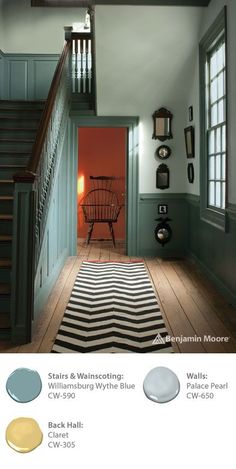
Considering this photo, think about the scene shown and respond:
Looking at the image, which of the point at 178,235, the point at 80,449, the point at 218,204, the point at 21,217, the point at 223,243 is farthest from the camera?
the point at 178,235

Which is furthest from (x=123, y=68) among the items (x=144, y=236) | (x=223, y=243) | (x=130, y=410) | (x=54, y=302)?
(x=130, y=410)

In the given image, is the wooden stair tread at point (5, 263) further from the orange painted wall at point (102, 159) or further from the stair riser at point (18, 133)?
the orange painted wall at point (102, 159)

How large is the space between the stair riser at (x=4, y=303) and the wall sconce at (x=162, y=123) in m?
1.93

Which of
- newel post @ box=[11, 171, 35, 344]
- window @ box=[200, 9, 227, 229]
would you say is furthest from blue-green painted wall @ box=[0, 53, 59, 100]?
newel post @ box=[11, 171, 35, 344]

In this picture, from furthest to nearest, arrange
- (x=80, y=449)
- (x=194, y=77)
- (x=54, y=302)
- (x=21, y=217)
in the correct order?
(x=194, y=77) → (x=54, y=302) → (x=21, y=217) → (x=80, y=449)

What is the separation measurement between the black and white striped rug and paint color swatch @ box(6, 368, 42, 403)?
172mm

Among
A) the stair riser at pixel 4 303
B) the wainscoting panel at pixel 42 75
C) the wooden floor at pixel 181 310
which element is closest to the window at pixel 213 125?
the wooden floor at pixel 181 310

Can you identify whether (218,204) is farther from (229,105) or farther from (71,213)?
(71,213)

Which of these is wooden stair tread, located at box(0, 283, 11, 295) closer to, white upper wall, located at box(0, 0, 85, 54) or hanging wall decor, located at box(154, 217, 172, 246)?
hanging wall decor, located at box(154, 217, 172, 246)

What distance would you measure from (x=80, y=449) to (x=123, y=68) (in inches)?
102

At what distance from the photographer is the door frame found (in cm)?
334

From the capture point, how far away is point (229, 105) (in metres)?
1.62

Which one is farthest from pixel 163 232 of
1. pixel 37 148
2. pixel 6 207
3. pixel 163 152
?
pixel 37 148

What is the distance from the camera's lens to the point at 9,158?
2.52 m
